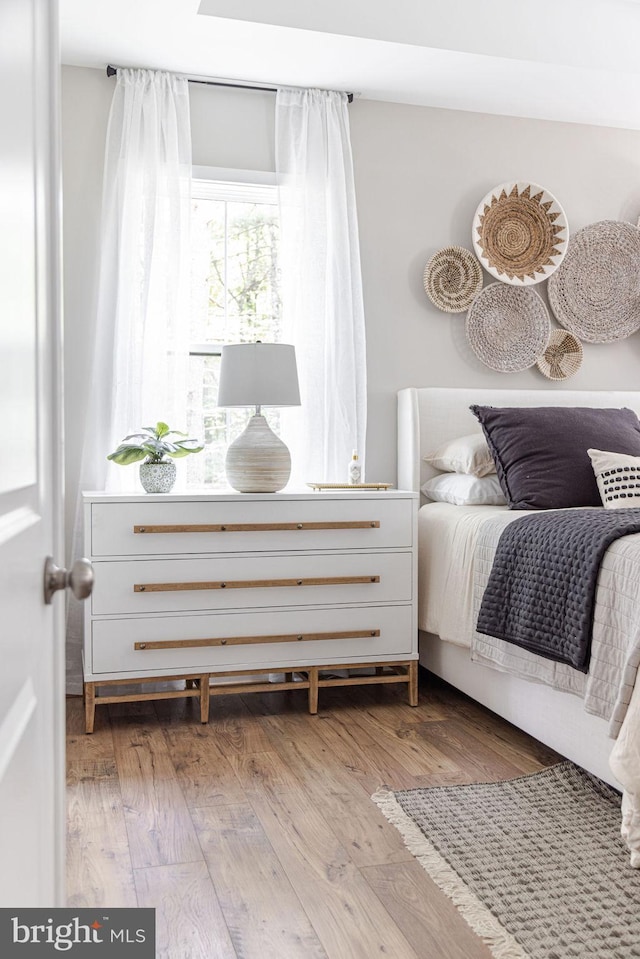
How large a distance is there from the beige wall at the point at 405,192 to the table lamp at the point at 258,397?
25.2 inches

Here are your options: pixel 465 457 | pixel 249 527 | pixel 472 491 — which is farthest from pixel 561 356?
pixel 249 527

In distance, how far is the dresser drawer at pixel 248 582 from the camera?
2.88m

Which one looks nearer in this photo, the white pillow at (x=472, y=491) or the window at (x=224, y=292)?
the white pillow at (x=472, y=491)

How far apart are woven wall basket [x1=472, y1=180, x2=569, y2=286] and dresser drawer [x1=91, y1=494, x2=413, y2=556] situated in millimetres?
1300

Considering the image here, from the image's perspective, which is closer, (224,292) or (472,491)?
(472,491)

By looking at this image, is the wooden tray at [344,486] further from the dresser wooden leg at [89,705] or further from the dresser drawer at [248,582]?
the dresser wooden leg at [89,705]

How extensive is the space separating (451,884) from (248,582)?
1362 mm

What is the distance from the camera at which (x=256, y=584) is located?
3.00 meters

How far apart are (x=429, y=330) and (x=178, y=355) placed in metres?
1.11

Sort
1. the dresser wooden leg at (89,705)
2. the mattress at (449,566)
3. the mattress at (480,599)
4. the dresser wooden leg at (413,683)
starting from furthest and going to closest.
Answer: the dresser wooden leg at (413,683)
the mattress at (449,566)
the dresser wooden leg at (89,705)
the mattress at (480,599)

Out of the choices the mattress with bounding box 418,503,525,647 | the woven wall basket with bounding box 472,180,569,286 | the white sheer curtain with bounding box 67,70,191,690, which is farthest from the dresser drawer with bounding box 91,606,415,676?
the woven wall basket with bounding box 472,180,569,286

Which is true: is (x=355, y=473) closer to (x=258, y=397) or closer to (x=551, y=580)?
(x=258, y=397)

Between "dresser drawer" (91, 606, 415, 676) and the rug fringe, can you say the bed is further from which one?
the rug fringe

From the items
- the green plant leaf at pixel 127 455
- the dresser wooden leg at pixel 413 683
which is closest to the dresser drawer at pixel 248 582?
the dresser wooden leg at pixel 413 683
